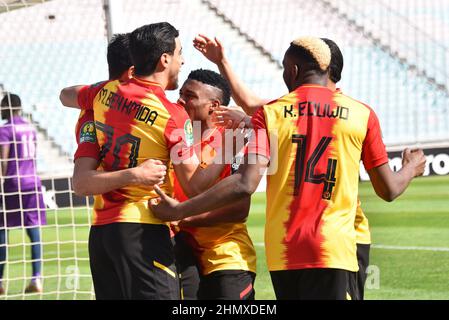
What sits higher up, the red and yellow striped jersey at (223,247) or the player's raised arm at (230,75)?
the player's raised arm at (230,75)

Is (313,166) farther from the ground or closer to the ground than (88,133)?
closer to the ground

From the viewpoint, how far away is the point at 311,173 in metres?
3.43

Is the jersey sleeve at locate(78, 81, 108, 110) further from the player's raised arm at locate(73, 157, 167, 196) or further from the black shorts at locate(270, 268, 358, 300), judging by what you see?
the black shorts at locate(270, 268, 358, 300)

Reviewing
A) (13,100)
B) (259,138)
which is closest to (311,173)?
(259,138)

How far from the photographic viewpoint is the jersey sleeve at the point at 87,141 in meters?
3.90

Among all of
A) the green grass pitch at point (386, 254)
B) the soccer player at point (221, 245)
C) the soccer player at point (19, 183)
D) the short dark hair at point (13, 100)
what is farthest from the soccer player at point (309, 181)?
the short dark hair at point (13, 100)

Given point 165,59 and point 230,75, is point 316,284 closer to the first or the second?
point 165,59

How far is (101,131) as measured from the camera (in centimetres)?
388

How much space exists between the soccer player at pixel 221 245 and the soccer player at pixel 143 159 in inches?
13.2

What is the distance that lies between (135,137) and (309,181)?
828 millimetres

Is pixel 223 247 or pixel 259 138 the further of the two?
pixel 223 247

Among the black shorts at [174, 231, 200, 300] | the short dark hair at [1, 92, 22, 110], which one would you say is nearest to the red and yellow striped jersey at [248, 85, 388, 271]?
the black shorts at [174, 231, 200, 300]

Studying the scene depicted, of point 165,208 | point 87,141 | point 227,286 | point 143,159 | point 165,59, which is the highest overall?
point 165,59

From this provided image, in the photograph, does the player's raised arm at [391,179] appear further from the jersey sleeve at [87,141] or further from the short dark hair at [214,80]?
the jersey sleeve at [87,141]
